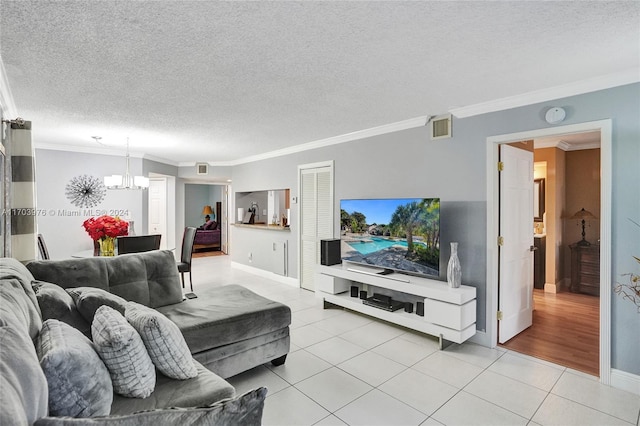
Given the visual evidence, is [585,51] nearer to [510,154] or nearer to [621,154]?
[621,154]

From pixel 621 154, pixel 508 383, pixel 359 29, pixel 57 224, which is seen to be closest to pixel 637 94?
pixel 621 154

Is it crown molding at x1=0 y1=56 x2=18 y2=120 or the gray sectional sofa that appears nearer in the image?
the gray sectional sofa

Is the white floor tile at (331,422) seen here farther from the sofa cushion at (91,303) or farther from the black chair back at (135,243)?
the black chair back at (135,243)

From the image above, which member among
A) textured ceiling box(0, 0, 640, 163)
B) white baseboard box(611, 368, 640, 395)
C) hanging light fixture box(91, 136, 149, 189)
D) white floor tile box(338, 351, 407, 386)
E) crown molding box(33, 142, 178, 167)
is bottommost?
white floor tile box(338, 351, 407, 386)

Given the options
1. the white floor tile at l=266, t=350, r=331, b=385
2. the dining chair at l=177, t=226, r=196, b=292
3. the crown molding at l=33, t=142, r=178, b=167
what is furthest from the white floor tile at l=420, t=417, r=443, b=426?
the crown molding at l=33, t=142, r=178, b=167

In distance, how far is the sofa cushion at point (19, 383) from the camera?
0.70 metres

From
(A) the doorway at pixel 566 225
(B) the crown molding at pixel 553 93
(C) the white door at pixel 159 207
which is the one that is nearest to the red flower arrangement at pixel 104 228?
(C) the white door at pixel 159 207

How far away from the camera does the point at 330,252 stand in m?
4.46

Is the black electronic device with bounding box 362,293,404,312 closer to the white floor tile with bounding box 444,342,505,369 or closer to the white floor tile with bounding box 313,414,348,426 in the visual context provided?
the white floor tile with bounding box 444,342,505,369

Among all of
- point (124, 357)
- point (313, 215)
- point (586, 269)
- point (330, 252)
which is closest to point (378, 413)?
point (124, 357)

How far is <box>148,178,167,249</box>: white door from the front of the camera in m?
7.46

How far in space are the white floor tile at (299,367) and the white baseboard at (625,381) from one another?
7.22 feet

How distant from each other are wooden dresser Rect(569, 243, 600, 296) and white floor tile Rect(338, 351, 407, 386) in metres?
3.96

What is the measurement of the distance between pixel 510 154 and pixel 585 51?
1.32 meters
